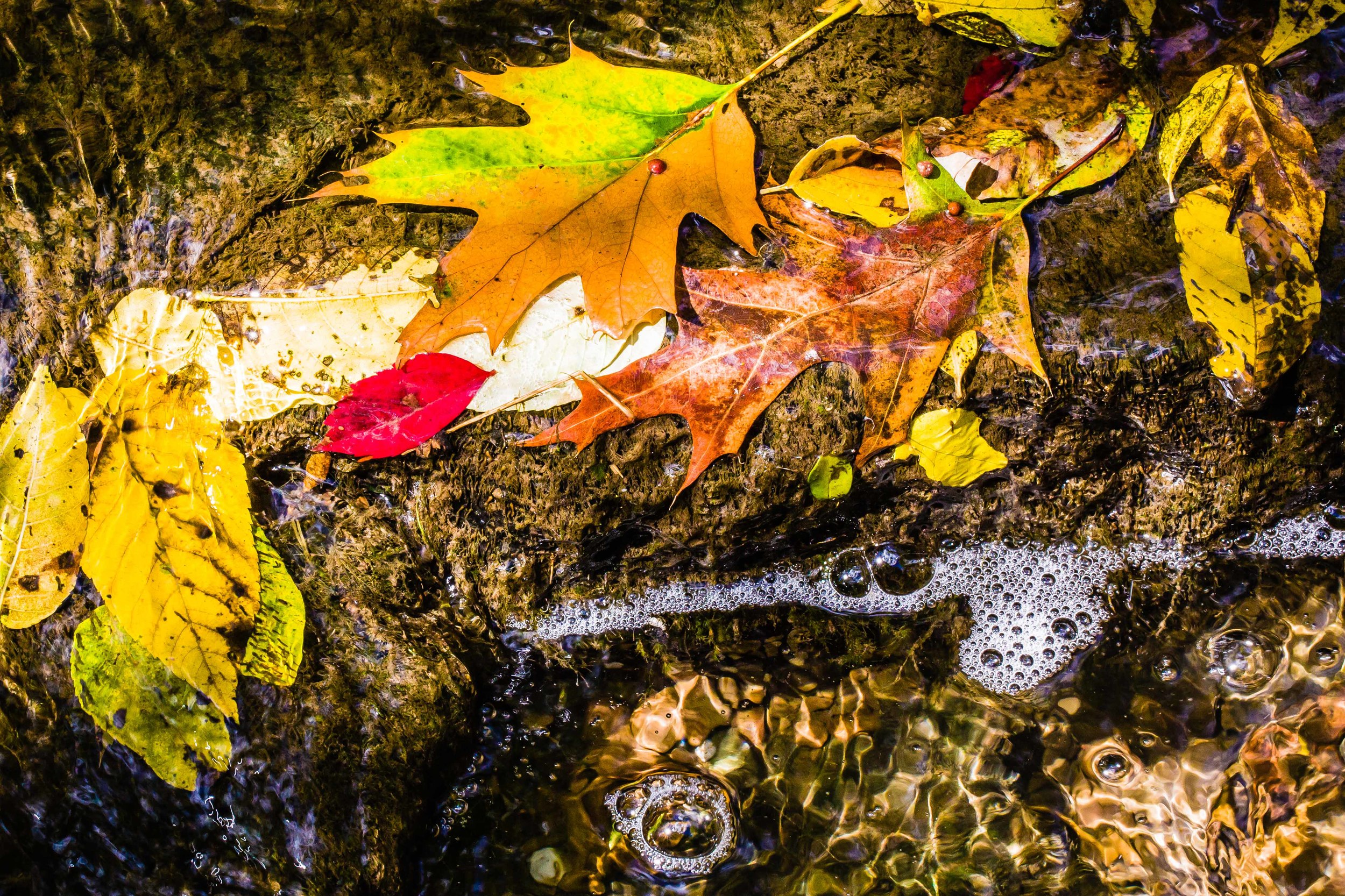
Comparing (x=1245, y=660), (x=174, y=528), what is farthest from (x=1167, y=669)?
(x=174, y=528)

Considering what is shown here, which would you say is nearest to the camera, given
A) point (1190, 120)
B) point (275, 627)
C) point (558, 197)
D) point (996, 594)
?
point (558, 197)

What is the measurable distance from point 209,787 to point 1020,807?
6.14ft

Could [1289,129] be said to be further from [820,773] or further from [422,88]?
[422,88]

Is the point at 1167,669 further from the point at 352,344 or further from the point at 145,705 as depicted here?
the point at 145,705

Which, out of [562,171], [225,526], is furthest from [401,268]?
→ [225,526]

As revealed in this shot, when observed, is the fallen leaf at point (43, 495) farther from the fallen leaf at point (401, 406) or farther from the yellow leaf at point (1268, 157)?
the yellow leaf at point (1268, 157)

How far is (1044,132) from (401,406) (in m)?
1.40

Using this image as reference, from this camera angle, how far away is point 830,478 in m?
1.64

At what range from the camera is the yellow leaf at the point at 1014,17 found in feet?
5.57

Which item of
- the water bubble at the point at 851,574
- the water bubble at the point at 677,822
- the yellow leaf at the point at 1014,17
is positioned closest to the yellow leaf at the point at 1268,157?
the yellow leaf at the point at 1014,17

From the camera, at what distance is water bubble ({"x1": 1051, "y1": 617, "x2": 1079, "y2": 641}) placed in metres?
1.86

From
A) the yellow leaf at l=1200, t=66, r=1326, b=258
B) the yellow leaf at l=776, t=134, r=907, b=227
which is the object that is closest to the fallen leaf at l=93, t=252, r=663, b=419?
the yellow leaf at l=776, t=134, r=907, b=227

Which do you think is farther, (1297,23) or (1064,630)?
(1064,630)

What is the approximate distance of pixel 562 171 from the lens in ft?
5.08
